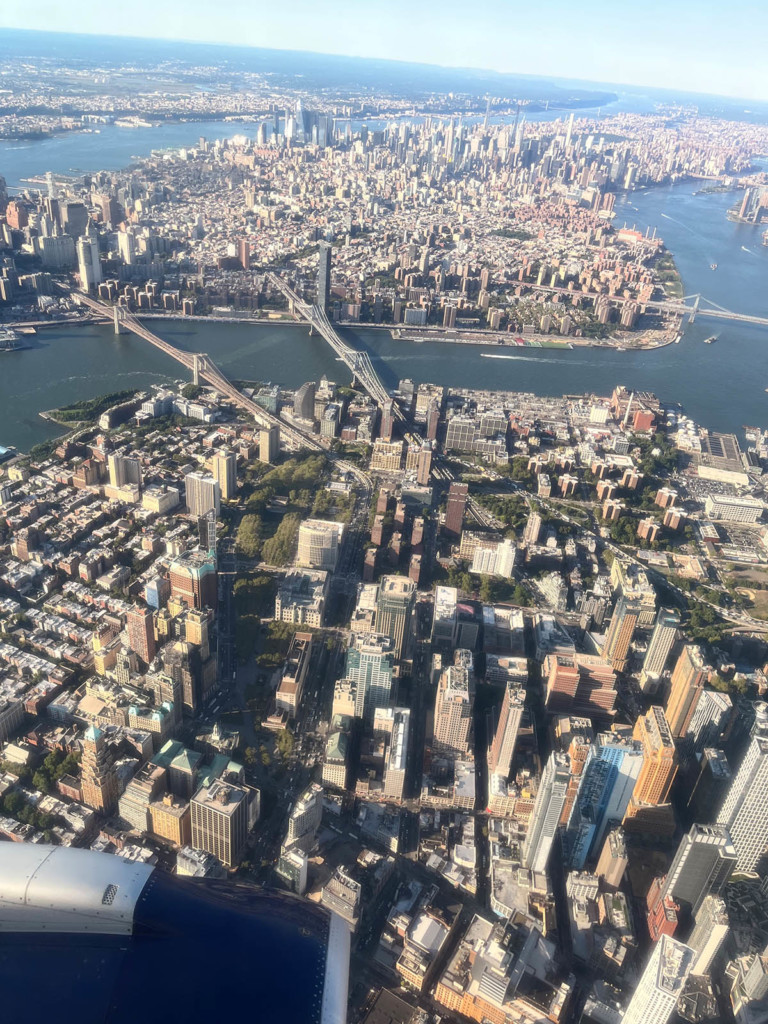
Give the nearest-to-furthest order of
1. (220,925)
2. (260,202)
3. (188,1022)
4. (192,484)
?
(188,1022)
(220,925)
(192,484)
(260,202)

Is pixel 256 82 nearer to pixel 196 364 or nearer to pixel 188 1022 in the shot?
pixel 196 364

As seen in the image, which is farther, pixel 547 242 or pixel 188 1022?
pixel 547 242

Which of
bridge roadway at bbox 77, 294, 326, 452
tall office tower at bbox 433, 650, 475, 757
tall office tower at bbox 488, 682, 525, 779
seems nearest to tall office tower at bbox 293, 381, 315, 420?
bridge roadway at bbox 77, 294, 326, 452

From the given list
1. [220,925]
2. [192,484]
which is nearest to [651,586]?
[192,484]

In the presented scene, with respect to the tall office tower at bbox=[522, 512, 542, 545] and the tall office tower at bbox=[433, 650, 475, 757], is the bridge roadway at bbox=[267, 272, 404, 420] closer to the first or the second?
the tall office tower at bbox=[522, 512, 542, 545]

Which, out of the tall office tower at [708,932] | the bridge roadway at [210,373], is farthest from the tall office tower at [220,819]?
the bridge roadway at [210,373]

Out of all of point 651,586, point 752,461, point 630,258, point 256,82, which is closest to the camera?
point 651,586

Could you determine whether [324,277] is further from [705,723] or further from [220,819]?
[220,819]

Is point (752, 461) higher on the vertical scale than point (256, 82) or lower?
lower
